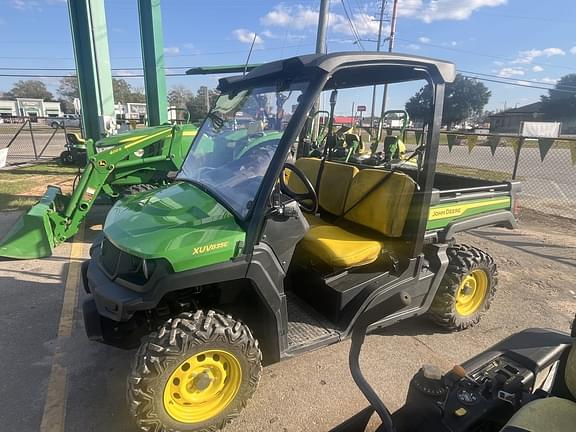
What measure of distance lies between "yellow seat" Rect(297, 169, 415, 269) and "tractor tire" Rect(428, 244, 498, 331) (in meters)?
0.76

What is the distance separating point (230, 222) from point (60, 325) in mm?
2234

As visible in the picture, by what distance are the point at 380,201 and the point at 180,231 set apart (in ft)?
5.49

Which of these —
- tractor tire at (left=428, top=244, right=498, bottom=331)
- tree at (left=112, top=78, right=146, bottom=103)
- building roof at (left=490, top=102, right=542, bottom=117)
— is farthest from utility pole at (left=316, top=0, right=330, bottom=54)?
building roof at (left=490, top=102, right=542, bottom=117)

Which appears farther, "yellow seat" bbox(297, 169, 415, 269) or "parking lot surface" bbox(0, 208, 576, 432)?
"yellow seat" bbox(297, 169, 415, 269)

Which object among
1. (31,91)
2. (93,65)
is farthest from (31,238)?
(31,91)

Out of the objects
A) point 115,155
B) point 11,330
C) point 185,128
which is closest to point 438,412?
point 11,330

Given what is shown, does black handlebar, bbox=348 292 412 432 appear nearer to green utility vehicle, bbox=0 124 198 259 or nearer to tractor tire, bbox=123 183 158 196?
green utility vehicle, bbox=0 124 198 259

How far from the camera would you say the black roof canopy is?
228cm

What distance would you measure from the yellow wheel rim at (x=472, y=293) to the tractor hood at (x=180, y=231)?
7.77 ft

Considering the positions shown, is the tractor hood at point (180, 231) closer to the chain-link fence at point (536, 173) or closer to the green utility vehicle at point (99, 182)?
the green utility vehicle at point (99, 182)

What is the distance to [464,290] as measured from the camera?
3529 mm

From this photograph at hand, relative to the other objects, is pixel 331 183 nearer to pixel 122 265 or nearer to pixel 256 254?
pixel 256 254

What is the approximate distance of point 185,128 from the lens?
6.40 m

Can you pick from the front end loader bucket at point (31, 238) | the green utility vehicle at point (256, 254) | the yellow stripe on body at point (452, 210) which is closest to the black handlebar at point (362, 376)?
the green utility vehicle at point (256, 254)
